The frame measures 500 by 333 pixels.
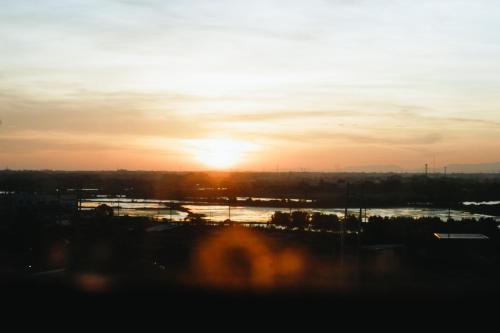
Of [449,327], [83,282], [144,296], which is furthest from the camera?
[83,282]

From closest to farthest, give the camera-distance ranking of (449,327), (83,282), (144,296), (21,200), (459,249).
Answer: (449,327) < (144,296) < (83,282) < (459,249) < (21,200)

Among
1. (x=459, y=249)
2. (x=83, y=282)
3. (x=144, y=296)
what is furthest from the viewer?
(x=459, y=249)

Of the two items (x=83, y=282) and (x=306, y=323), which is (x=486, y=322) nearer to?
(x=306, y=323)

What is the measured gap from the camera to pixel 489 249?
11.1m

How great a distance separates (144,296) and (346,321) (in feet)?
3.83

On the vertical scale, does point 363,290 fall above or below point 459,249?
above

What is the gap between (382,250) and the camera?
11109 mm

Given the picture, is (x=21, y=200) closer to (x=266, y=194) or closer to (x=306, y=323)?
(x=306, y=323)

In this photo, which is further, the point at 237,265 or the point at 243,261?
the point at 243,261

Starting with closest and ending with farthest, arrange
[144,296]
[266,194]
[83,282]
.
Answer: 1. [144,296]
2. [83,282]
3. [266,194]

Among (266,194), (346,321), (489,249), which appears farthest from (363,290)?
(266,194)

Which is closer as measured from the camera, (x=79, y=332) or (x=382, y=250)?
(x=79, y=332)

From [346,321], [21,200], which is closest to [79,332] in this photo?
[346,321]

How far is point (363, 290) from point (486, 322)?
69cm
